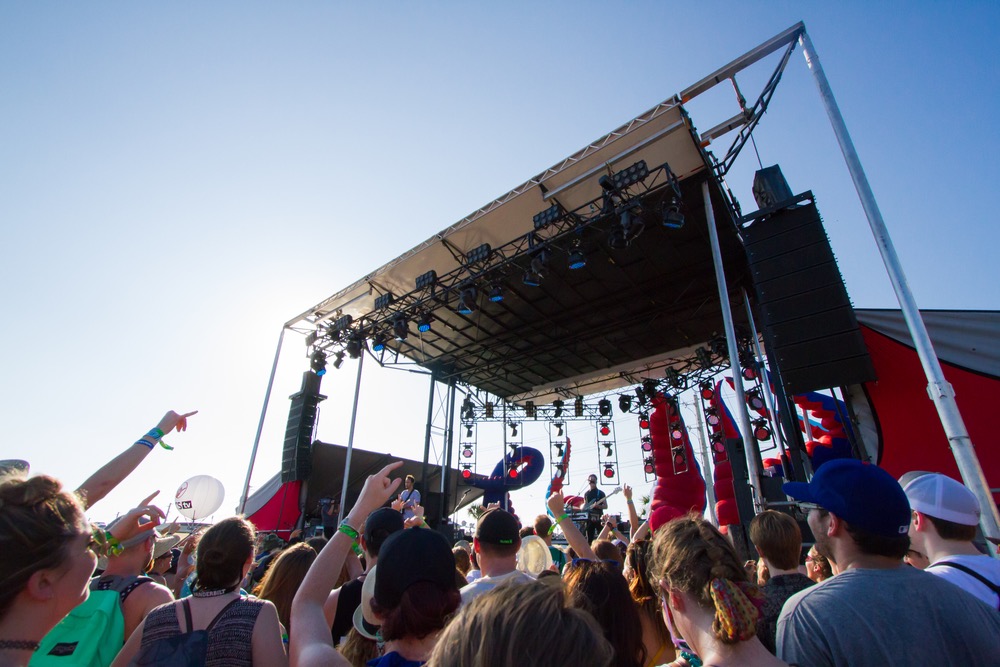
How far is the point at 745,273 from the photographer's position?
380 inches

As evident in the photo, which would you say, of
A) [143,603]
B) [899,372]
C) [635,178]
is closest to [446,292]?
[635,178]

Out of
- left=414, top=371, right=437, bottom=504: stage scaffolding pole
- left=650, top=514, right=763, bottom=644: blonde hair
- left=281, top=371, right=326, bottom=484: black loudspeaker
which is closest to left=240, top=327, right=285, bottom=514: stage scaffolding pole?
left=281, top=371, right=326, bottom=484: black loudspeaker

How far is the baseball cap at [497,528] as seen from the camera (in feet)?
7.18

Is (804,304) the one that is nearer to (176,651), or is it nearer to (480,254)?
(480,254)

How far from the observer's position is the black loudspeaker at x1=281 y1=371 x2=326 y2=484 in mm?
12797

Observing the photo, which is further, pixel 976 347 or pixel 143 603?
pixel 976 347

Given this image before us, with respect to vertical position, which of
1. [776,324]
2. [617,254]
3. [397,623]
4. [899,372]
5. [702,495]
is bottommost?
[397,623]

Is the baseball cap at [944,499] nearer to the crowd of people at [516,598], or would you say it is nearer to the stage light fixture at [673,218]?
the crowd of people at [516,598]

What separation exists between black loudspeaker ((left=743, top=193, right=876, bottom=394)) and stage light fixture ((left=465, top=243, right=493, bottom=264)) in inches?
205

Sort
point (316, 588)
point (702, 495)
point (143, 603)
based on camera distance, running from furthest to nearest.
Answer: point (702, 495), point (143, 603), point (316, 588)

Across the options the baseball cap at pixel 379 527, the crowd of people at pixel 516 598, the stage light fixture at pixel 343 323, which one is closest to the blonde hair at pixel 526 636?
the crowd of people at pixel 516 598

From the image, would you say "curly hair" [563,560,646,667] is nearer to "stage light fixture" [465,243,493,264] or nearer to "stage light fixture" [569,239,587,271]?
"stage light fixture" [569,239,587,271]

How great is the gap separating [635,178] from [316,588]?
815cm

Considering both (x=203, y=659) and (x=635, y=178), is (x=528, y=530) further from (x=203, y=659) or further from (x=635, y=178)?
(x=635, y=178)
